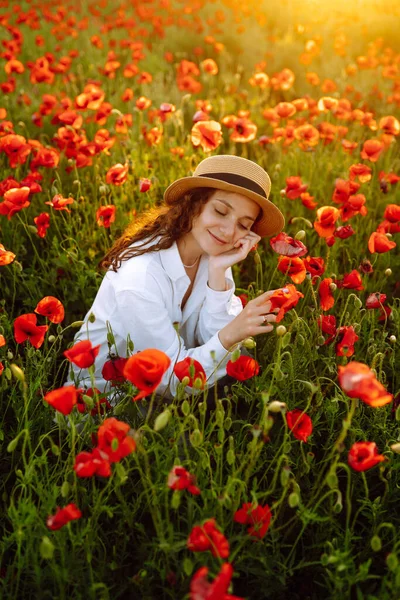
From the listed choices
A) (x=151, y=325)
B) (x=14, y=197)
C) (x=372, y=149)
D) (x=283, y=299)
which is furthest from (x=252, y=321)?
(x=372, y=149)

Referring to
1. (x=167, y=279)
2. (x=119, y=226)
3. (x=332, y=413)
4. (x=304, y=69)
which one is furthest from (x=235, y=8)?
(x=332, y=413)

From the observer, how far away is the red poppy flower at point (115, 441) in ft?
4.59

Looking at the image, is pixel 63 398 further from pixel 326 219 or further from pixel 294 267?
pixel 326 219

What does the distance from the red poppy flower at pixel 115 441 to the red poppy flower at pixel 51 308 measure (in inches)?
26.0

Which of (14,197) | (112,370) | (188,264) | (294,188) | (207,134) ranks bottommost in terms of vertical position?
(112,370)

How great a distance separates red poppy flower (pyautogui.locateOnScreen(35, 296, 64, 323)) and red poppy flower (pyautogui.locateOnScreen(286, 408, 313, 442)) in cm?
86

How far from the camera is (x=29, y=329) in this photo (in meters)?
1.94

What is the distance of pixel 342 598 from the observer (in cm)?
146

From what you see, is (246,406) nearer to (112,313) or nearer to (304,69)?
(112,313)

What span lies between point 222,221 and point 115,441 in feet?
3.70

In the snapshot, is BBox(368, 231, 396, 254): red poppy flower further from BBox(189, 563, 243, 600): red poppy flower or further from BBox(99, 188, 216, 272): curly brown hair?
BBox(189, 563, 243, 600): red poppy flower

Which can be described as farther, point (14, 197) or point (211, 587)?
point (14, 197)

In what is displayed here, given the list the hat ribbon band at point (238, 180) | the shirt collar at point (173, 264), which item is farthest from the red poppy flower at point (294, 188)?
the shirt collar at point (173, 264)

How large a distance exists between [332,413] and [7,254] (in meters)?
1.25
